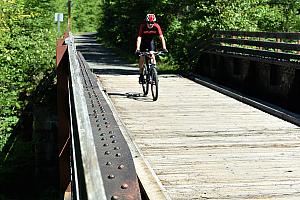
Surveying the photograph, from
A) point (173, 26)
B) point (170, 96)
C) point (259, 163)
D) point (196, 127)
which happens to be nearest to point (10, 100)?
point (170, 96)

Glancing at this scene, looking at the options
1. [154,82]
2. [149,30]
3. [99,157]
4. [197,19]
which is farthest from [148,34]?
[99,157]

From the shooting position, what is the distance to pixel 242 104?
1137cm

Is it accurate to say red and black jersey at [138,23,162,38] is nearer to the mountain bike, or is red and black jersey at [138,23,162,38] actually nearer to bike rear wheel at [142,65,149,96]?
the mountain bike

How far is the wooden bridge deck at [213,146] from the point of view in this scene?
5164mm

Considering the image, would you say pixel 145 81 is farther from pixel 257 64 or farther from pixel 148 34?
pixel 257 64

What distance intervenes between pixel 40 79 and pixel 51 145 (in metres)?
2.42

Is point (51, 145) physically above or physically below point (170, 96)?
below

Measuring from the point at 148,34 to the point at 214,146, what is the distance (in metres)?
5.24

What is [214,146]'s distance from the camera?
280 inches

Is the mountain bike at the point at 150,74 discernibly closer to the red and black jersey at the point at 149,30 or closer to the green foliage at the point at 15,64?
the red and black jersey at the point at 149,30

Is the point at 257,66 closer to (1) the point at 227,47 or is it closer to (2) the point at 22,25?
(1) the point at 227,47

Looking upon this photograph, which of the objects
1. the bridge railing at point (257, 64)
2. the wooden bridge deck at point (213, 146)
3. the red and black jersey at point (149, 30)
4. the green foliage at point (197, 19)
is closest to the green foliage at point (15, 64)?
the green foliage at point (197, 19)

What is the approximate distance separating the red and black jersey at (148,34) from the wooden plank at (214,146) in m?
1.24

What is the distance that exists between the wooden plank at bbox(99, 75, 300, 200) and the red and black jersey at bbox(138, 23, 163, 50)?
1.24 m
